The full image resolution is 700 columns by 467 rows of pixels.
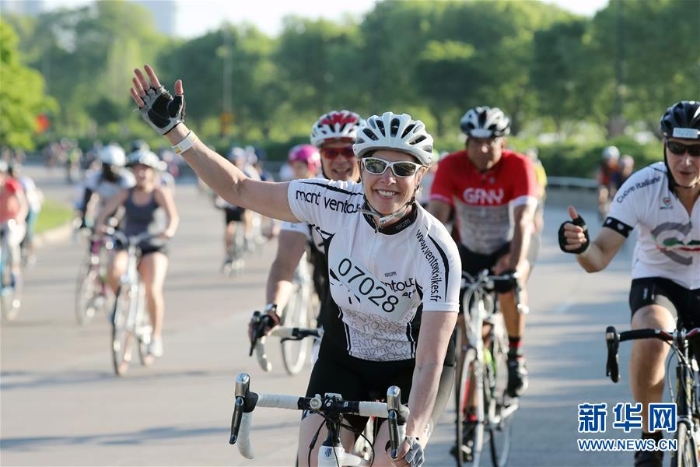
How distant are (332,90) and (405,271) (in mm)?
99129

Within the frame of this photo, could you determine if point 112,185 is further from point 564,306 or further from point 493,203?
point 493,203

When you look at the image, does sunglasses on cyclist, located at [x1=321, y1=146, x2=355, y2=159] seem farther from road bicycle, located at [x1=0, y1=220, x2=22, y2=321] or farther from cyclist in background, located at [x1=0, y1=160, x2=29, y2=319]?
cyclist in background, located at [x1=0, y1=160, x2=29, y2=319]

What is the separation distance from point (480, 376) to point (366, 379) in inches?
105

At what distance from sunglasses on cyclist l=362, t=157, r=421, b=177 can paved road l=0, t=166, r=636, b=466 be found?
3537mm

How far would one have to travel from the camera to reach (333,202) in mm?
5578

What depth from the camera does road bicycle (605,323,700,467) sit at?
5.95 m

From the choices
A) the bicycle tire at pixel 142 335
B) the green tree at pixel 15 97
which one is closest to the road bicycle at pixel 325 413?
the bicycle tire at pixel 142 335

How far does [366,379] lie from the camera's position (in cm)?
568

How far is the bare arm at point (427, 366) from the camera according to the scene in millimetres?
5023

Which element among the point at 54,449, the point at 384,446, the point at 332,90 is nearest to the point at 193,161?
the point at 384,446

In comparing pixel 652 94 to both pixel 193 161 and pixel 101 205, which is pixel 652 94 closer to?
pixel 101 205

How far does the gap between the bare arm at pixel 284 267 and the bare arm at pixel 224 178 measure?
4.36 ft

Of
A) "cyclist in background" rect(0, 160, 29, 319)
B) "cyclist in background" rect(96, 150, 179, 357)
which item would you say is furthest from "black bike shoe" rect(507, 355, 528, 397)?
"cyclist in background" rect(0, 160, 29, 319)

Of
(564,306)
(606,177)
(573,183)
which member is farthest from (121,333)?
(573,183)
